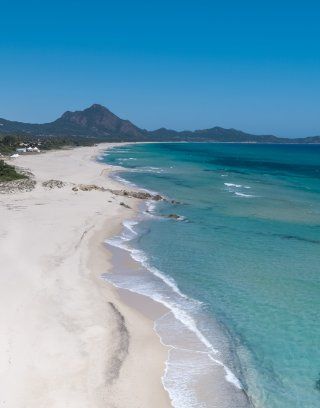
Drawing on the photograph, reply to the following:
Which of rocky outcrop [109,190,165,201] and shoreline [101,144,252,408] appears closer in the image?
shoreline [101,144,252,408]

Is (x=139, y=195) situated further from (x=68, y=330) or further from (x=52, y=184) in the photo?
(x=68, y=330)

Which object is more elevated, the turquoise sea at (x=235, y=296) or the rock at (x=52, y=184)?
the rock at (x=52, y=184)

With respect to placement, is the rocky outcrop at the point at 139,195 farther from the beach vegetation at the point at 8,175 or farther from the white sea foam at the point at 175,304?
the white sea foam at the point at 175,304

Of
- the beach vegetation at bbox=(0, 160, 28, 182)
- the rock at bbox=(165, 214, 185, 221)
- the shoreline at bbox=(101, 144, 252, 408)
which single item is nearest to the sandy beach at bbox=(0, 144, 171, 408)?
the shoreline at bbox=(101, 144, 252, 408)

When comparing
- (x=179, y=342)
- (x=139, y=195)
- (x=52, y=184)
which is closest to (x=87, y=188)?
(x=52, y=184)

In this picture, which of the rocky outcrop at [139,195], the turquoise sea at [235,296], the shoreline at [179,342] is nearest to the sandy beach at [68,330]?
the shoreline at [179,342]

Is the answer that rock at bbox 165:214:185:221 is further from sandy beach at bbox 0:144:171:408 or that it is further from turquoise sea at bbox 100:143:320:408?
sandy beach at bbox 0:144:171:408

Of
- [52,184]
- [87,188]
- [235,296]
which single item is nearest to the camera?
[235,296]
